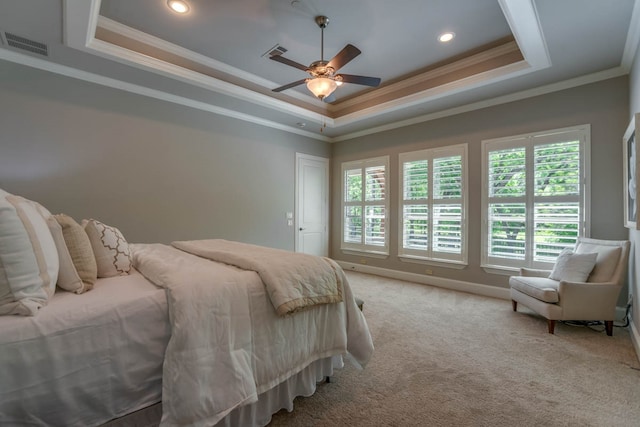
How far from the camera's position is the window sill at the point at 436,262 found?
4.37 m

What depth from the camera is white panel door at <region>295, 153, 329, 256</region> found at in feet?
18.3

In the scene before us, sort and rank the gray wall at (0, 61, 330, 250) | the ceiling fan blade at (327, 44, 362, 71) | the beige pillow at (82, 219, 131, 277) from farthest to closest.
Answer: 1. the gray wall at (0, 61, 330, 250)
2. the ceiling fan blade at (327, 44, 362, 71)
3. the beige pillow at (82, 219, 131, 277)

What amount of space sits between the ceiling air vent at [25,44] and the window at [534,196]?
17.8 ft

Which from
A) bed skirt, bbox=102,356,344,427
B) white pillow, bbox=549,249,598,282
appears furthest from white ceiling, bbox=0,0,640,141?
bed skirt, bbox=102,356,344,427

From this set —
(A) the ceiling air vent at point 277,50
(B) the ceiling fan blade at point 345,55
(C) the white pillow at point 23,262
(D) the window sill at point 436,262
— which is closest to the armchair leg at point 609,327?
(D) the window sill at point 436,262

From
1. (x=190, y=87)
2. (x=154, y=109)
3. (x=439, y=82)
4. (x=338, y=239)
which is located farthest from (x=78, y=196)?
(x=439, y=82)

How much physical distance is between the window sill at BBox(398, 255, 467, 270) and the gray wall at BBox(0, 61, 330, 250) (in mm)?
2246

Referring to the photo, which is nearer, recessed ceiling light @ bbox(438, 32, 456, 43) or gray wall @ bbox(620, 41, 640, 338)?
gray wall @ bbox(620, 41, 640, 338)

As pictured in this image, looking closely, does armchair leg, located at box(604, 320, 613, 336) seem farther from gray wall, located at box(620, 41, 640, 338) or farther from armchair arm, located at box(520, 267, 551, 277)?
armchair arm, located at box(520, 267, 551, 277)

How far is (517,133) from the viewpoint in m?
3.87

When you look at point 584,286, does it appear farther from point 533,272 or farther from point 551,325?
point 533,272

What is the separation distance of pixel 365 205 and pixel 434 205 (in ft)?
4.58

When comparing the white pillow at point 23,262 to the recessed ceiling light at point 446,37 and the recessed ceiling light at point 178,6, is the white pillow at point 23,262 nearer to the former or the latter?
the recessed ceiling light at point 178,6

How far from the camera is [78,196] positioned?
3.30 metres
